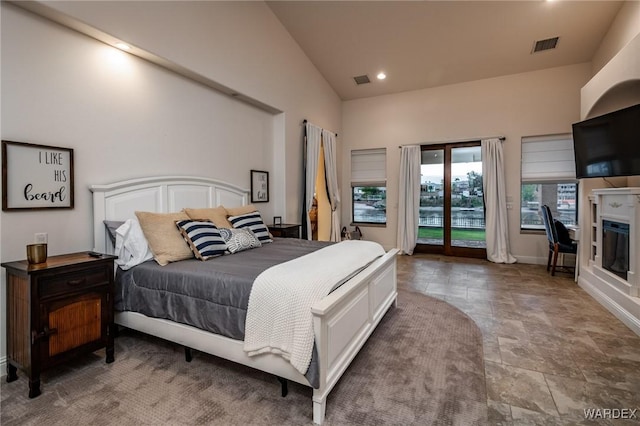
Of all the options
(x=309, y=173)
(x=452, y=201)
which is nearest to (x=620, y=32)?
(x=452, y=201)

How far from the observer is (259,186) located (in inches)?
180

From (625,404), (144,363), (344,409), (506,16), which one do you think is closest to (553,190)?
(506,16)

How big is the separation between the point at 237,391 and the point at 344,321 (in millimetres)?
802

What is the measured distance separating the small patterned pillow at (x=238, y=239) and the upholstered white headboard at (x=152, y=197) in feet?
2.47

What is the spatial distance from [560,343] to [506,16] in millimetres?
4051

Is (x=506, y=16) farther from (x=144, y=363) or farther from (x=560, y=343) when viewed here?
(x=144, y=363)

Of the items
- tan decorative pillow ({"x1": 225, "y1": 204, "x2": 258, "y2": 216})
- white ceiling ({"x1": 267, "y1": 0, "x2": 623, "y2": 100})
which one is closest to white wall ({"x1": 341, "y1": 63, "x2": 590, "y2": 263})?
white ceiling ({"x1": 267, "y1": 0, "x2": 623, "y2": 100})

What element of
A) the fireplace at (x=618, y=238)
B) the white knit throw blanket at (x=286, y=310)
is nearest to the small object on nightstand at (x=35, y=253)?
the white knit throw blanket at (x=286, y=310)

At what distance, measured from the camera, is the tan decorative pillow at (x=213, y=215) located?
3.09 metres

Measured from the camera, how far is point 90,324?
7.16 feet

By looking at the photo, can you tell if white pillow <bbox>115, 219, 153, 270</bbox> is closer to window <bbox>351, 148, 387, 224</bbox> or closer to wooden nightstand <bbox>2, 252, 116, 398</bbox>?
wooden nightstand <bbox>2, 252, 116, 398</bbox>

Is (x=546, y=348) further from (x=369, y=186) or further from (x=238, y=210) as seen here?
(x=369, y=186)

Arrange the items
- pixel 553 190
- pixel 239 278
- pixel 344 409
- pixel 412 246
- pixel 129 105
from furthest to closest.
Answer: pixel 412 246 < pixel 553 190 < pixel 129 105 < pixel 239 278 < pixel 344 409

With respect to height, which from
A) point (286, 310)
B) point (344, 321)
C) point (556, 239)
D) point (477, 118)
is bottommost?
point (344, 321)
